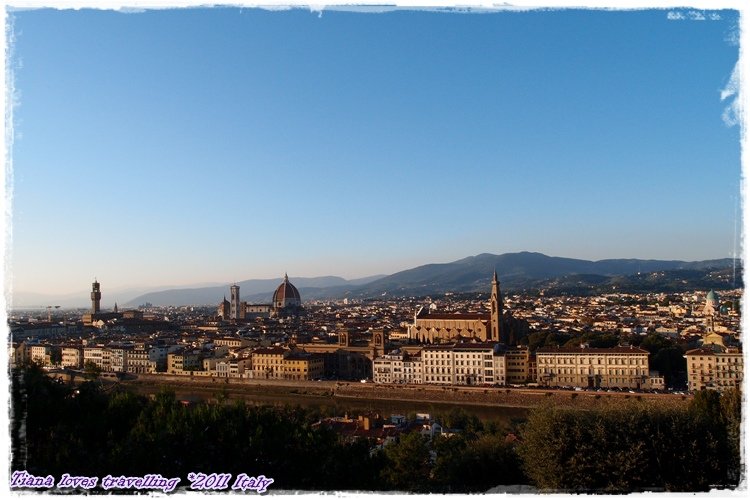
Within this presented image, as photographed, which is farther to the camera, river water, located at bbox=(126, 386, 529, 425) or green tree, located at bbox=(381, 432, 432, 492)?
river water, located at bbox=(126, 386, 529, 425)

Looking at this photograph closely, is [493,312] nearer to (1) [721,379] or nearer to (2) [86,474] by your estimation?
(1) [721,379]

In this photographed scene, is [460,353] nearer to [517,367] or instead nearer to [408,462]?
[517,367]

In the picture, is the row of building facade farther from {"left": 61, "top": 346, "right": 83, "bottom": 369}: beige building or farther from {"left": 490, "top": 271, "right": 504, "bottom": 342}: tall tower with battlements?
{"left": 61, "top": 346, "right": 83, "bottom": 369}: beige building

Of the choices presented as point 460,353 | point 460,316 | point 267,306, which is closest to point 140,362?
point 460,353

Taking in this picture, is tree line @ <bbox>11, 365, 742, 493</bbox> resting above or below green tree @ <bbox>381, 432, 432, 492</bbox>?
above

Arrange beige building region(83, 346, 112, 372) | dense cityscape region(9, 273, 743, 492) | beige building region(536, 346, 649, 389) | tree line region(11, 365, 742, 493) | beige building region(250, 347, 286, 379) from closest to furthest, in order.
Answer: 1. tree line region(11, 365, 742, 493)
2. dense cityscape region(9, 273, 743, 492)
3. beige building region(536, 346, 649, 389)
4. beige building region(250, 347, 286, 379)
5. beige building region(83, 346, 112, 372)

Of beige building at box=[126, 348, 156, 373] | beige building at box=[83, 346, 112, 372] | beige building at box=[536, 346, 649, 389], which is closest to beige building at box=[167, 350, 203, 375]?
beige building at box=[126, 348, 156, 373]

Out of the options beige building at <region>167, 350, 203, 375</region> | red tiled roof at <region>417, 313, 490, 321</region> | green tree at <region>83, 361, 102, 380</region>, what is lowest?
beige building at <region>167, 350, 203, 375</region>

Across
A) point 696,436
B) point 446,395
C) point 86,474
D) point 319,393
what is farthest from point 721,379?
point 86,474
